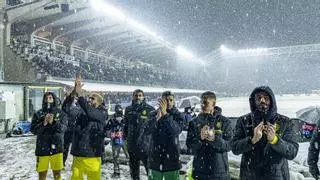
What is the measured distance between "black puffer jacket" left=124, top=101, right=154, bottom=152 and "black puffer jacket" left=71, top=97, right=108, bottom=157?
53 centimetres

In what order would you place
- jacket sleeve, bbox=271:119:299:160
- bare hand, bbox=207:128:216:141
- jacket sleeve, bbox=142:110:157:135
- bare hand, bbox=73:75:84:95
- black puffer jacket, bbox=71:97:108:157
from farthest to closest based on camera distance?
black puffer jacket, bbox=71:97:108:157, bare hand, bbox=73:75:84:95, jacket sleeve, bbox=142:110:157:135, bare hand, bbox=207:128:216:141, jacket sleeve, bbox=271:119:299:160

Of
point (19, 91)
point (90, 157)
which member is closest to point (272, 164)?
point (90, 157)

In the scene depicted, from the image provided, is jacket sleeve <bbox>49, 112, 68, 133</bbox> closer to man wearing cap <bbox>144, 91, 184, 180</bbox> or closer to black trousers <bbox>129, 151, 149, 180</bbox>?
black trousers <bbox>129, 151, 149, 180</bbox>

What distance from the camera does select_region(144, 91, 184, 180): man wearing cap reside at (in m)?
4.63

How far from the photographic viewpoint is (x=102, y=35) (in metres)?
36.9

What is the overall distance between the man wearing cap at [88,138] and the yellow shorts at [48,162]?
1.47 feet

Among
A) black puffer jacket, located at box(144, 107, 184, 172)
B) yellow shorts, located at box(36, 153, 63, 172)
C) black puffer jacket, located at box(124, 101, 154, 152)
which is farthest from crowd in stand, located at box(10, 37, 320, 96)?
black puffer jacket, located at box(144, 107, 184, 172)

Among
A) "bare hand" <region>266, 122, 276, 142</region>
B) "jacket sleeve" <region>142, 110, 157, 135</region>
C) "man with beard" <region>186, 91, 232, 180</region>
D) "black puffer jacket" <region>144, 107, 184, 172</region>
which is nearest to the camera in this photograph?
"bare hand" <region>266, 122, 276, 142</region>

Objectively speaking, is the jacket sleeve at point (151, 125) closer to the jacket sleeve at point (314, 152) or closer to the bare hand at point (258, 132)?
the jacket sleeve at point (314, 152)

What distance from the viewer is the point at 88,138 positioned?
539cm

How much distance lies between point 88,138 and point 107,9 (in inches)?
1122

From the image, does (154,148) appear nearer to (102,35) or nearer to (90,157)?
(90,157)

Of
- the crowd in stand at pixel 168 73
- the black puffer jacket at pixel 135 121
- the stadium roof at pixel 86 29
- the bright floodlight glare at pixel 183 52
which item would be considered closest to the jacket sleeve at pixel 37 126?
the black puffer jacket at pixel 135 121

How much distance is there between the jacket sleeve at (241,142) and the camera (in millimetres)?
3107
